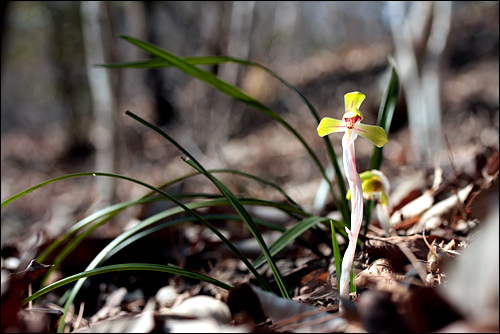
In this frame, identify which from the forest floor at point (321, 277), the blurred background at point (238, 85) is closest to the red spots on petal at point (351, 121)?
the forest floor at point (321, 277)

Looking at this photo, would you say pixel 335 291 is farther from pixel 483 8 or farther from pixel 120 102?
pixel 483 8

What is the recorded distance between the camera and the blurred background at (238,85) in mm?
3395

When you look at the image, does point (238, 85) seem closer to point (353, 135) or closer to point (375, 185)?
point (375, 185)

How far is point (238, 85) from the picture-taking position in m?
5.86

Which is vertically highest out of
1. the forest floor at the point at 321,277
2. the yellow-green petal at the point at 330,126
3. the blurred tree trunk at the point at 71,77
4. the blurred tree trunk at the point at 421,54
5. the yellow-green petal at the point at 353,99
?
the blurred tree trunk at the point at 71,77

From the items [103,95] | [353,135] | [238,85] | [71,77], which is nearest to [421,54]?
[103,95]

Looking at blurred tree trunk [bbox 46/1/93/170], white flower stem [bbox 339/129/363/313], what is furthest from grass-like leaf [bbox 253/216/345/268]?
blurred tree trunk [bbox 46/1/93/170]

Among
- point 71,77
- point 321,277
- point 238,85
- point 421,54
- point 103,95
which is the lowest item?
point 321,277

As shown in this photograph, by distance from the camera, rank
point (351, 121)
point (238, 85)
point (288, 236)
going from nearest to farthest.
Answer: point (351, 121) < point (288, 236) < point (238, 85)

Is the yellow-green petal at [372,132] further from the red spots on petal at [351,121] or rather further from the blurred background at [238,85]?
the blurred background at [238,85]

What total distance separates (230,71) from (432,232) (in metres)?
4.51

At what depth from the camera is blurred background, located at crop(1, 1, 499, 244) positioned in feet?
11.1

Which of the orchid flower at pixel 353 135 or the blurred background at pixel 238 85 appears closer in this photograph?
the orchid flower at pixel 353 135

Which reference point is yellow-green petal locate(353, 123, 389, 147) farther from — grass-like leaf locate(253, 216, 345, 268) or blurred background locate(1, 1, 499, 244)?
blurred background locate(1, 1, 499, 244)
